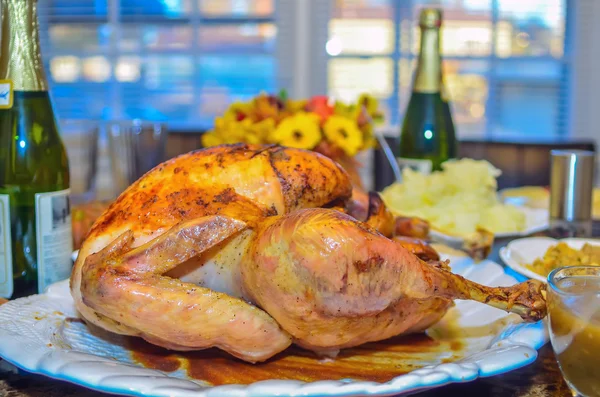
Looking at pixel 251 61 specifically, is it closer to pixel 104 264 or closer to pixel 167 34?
pixel 167 34

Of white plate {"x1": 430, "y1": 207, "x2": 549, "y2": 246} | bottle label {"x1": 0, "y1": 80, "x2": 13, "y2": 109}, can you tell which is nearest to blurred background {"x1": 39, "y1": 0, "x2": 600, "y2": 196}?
white plate {"x1": 430, "y1": 207, "x2": 549, "y2": 246}

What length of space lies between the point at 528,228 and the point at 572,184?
0.44 feet

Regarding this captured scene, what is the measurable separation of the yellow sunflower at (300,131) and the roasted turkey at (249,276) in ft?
2.06

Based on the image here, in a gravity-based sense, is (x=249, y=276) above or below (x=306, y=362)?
above

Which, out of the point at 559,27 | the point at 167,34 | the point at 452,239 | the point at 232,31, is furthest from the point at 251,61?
the point at 452,239

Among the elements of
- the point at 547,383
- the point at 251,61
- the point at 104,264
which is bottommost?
the point at 547,383

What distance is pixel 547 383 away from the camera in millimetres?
639

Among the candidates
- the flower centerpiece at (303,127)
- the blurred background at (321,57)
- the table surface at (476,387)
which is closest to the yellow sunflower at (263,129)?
the flower centerpiece at (303,127)

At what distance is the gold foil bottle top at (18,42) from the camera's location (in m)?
0.89

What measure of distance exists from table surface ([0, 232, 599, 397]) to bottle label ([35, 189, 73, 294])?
0.23 m

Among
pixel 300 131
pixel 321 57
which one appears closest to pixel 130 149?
pixel 300 131

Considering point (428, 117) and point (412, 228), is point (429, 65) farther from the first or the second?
point (412, 228)

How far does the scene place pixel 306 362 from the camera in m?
0.71

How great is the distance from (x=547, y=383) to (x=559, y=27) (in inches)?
124
